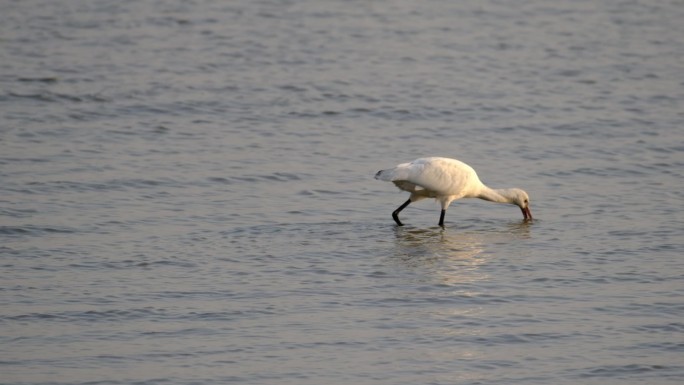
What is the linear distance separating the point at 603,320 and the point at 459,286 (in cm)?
122

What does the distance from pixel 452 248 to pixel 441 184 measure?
919 mm

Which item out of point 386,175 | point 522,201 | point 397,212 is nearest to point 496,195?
point 522,201

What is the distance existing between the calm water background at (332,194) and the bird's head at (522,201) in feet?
A: 0.49

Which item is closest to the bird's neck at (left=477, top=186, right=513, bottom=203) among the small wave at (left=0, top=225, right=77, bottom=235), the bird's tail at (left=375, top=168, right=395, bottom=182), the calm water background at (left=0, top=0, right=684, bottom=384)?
the calm water background at (left=0, top=0, right=684, bottom=384)

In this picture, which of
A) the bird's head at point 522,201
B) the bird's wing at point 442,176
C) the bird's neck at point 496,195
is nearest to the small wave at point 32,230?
the bird's wing at point 442,176

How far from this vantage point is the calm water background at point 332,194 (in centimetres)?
847

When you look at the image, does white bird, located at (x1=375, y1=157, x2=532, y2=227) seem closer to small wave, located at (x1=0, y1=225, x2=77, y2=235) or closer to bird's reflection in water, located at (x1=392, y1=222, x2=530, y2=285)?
bird's reflection in water, located at (x1=392, y1=222, x2=530, y2=285)

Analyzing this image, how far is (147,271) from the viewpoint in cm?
1007

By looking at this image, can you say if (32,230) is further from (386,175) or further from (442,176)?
(442,176)

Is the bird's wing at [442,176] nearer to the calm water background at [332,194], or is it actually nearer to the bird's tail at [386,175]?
the bird's tail at [386,175]

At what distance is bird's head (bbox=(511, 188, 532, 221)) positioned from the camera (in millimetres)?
12250

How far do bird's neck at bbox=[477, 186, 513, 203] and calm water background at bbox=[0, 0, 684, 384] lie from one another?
0.67 ft

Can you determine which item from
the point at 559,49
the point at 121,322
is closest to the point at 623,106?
the point at 559,49

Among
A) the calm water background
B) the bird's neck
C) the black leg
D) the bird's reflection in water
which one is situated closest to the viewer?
the calm water background
